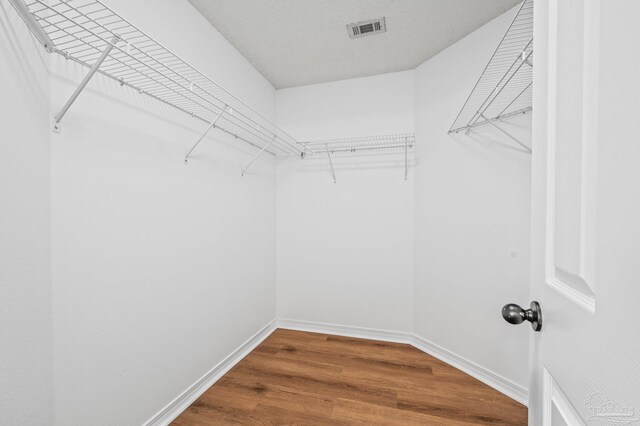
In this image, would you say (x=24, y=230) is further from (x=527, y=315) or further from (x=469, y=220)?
(x=469, y=220)

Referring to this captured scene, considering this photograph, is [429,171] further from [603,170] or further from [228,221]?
[603,170]

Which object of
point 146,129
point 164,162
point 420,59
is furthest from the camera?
point 420,59

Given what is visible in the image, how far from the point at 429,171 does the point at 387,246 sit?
741mm

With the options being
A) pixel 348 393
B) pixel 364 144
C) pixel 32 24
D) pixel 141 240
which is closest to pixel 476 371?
pixel 348 393

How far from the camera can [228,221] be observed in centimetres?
193

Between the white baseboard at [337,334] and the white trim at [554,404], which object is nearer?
the white trim at [554,404]

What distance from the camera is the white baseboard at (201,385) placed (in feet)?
4.58

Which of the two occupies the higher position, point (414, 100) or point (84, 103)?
point (414, 100)

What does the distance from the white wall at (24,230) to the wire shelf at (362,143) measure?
1705 millimetres

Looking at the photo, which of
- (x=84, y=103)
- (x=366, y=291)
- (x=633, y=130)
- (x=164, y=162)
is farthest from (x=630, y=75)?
(x=366, y=291)

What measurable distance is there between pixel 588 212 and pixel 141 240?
1.57 m

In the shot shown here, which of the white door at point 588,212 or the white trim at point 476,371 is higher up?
the white door at point 588,212

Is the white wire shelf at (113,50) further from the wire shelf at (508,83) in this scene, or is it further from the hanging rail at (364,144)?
the wire shelf at (508,83)

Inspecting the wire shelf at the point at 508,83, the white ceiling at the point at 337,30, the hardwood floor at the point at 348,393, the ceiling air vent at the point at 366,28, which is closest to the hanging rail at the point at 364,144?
the wire shelf at the point at 508,83
